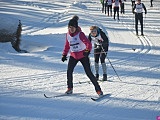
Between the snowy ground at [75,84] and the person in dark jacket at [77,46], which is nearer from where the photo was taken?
the snowy ground at [75,84]

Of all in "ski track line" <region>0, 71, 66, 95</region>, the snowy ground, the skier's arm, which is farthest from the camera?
"ski track line" <region>0, 71, 66, 95</region>

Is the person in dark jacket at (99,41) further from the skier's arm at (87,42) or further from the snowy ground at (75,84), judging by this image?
the skier's arm at (87,42)

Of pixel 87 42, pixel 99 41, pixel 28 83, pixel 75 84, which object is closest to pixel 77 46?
pixel 87 42

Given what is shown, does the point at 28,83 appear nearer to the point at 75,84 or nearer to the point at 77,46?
the point at 75,84

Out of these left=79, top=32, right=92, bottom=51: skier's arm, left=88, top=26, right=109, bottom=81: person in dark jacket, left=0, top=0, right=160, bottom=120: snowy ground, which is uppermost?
left=79, top=32, right=92, bottom=51: skier's arm

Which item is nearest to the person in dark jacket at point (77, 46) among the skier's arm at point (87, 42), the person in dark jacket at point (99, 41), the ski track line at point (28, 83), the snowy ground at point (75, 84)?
the skier's arm at point (87, 42)

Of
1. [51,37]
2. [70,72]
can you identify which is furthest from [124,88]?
[51,37]

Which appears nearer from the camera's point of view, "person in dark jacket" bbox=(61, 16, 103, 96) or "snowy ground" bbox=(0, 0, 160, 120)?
"snowy ground" bbox=(0, 0, 160, 120)

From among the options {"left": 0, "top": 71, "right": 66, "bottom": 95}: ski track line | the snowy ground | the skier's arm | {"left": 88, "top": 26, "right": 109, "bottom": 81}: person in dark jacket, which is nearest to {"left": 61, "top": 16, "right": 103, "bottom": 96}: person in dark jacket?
the skier's arm

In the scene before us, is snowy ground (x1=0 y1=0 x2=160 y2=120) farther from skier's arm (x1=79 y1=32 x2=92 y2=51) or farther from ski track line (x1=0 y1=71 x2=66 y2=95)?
skier's arm (x1=79 y1=32 x2=92 y2=51)

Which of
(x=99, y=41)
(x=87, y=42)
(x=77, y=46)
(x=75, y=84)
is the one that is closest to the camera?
(x=87, y=42)

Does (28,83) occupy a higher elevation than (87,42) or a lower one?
lower

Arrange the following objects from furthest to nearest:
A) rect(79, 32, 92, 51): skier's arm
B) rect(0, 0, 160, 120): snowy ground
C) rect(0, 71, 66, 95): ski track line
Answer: rect(0, 71, 66, 95): ski track line
rect(79, 32, 92, 51): skier's arm
rect(0, 0, 160, 120): snowy ground

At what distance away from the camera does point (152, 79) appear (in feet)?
30.9
